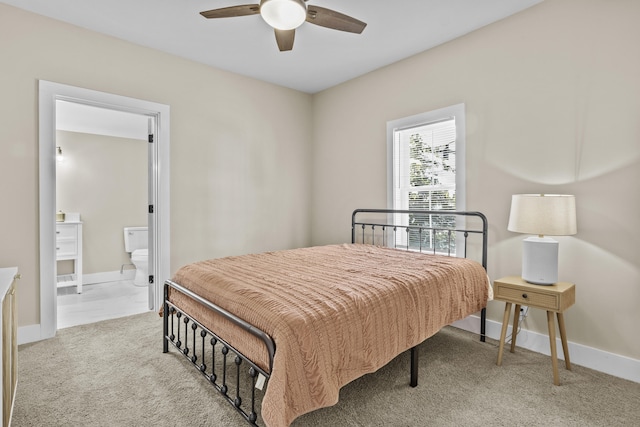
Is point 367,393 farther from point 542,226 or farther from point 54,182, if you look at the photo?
point 54,182

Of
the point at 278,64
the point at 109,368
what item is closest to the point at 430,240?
the point at 278,64

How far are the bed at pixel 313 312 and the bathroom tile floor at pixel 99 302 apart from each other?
1.25 m

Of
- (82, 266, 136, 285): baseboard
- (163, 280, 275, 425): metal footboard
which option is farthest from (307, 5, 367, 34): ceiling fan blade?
(82, 266, 136, 285): baseboard

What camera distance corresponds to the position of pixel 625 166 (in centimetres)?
229

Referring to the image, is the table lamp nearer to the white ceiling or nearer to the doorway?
the white ceiling

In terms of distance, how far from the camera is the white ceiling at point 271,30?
8.78 ft

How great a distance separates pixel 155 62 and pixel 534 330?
428 cm

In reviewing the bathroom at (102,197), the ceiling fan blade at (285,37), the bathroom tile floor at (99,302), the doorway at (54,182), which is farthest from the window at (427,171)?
the bathroom at (102,197)

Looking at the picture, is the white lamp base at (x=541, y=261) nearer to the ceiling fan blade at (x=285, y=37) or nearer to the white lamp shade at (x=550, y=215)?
the white lamp shade at (x=550, y=215)

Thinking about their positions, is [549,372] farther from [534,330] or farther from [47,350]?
[47,350]

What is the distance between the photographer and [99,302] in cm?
411

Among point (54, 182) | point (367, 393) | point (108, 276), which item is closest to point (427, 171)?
point (367, 393)

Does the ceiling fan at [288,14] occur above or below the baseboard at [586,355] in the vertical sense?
above

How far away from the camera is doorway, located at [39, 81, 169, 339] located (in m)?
2.88
